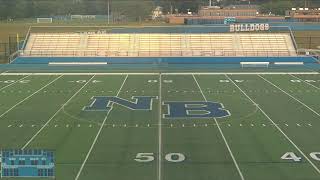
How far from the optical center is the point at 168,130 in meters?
13.5

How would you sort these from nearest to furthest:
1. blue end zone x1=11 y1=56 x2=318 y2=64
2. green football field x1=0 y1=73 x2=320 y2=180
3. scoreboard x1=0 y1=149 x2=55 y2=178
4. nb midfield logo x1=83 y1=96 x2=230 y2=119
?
1. scoreboard x1=0 y1=149 x2=55 y2=178
2. green football field x1=0 y1=73 x2=320 y2=180
3. nb midfield logo x1=83 y1=96 x2=230 y2=119
4. blue end zone x1=11 y1=56 x2=318 y2=64

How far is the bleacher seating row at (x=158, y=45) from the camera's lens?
33.2 metres

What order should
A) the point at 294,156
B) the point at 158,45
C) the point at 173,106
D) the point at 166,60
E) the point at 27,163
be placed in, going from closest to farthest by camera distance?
the point at 27,163 → the point at 294,156 → the point at 173,106 → the point at 166,60 → the point at 158,45

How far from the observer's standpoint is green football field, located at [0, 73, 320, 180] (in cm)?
1032

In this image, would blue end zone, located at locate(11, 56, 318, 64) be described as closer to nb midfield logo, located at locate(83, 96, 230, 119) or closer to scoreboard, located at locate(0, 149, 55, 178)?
nb midfield logo, located at locate(83, 96, 230, 119)

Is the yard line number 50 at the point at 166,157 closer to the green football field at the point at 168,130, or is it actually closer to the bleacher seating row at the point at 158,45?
the green football field at the point at 168,130

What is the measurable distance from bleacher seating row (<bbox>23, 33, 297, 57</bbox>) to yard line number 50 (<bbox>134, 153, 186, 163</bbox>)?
71.3 feet

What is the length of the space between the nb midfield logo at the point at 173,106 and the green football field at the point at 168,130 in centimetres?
19

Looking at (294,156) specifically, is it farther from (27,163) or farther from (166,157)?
(27,163)

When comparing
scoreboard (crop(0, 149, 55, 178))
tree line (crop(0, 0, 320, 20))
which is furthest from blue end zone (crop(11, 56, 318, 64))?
→ tree line (crop(0, 0, 320, 20))

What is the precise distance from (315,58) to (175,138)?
20348 mm

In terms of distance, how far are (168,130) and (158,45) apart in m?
21.7

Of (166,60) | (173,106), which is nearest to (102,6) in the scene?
(166,60)

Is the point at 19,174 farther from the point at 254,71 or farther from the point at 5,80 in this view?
the point at 254,71
